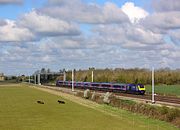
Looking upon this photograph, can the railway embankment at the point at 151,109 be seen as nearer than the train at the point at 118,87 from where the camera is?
Yes

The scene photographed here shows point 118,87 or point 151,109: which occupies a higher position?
point 118,87

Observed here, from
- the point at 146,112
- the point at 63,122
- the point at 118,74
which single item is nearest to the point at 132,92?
the point at 146,112

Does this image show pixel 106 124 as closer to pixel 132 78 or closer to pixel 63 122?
pixel 63 122

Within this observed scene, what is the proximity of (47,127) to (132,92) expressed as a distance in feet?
181

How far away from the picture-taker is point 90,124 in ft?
120

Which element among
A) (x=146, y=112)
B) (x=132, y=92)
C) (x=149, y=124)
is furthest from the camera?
(x=132, y=92)

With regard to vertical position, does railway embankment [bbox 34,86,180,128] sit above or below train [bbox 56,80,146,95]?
below

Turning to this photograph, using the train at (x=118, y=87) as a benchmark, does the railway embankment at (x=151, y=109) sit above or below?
below

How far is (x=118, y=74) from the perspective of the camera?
15500 centimetres

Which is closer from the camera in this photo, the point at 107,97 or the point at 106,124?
the point at 106,124

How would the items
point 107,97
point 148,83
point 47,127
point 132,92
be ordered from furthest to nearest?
point 148,83
point 132,92
point 107,97
point 47,127

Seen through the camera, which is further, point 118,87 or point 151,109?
point 118,87

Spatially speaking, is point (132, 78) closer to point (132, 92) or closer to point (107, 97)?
point (132, 92)

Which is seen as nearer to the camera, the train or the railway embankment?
the railway embankment
